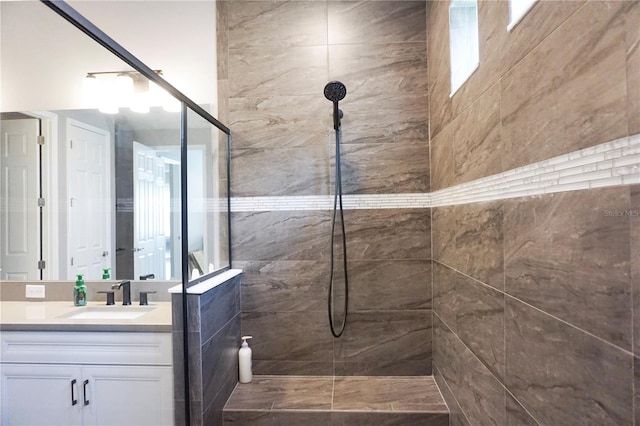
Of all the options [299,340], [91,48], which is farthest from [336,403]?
[91,48]

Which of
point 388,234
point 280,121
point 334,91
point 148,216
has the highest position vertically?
point 334,91

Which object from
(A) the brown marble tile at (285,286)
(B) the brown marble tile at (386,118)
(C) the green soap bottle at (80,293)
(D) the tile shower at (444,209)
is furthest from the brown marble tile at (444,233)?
(C) the green soap bottle at (80,293)

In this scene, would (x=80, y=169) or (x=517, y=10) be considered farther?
(x=80, y=169)

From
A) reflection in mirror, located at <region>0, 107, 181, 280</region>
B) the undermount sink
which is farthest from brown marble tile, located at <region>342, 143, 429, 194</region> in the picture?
the undermount sink

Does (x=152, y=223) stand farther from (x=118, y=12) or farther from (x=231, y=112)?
(x=118, y=12)

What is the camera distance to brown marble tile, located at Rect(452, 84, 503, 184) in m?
1.19

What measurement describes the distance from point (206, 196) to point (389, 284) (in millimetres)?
1290

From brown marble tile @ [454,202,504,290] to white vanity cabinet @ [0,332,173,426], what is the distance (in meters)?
1.47

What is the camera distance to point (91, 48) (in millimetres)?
2082

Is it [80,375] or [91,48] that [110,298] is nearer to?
[80,375]

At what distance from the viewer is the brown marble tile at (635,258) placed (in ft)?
2.06

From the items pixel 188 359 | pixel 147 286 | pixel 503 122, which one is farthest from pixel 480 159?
pixel 147 286

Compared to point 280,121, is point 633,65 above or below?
below

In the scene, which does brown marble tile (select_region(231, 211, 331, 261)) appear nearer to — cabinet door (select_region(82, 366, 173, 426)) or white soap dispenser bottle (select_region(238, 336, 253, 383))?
white soap dispenser bottle (select_region(238, 336, 253, 383))
